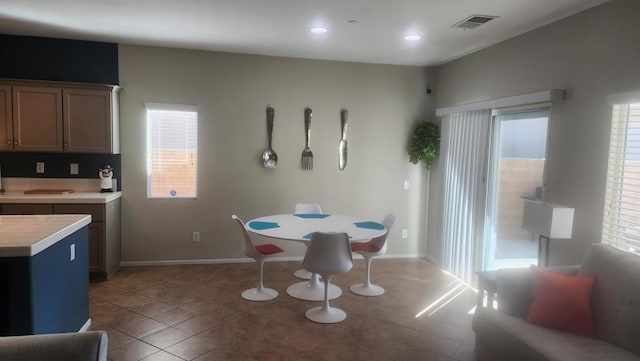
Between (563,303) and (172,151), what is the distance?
14.2 feet

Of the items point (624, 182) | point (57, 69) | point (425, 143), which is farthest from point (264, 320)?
point (57, 69)

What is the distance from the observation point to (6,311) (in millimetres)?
2354

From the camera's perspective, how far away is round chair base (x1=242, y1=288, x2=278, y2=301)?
4064 millimetres

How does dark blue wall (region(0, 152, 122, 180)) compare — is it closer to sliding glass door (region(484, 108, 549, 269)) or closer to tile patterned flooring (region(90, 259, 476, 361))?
tile patterned flooring (region(90, 259, 476, 361))

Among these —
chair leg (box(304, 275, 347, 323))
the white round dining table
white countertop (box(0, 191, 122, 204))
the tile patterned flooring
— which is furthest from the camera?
white countertop (box(0, 191, 122, 204))

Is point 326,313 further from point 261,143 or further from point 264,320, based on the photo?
point 261,143

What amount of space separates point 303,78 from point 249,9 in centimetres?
192

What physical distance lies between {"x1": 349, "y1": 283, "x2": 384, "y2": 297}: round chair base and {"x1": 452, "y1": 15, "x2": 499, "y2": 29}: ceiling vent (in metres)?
2.71

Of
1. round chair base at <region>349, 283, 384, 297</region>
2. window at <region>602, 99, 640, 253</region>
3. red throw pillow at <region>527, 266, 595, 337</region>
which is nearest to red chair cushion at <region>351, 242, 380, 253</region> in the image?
round chair base at <region>349, 283, 384, 297</region>

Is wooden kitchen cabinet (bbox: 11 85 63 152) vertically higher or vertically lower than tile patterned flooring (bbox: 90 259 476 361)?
higher

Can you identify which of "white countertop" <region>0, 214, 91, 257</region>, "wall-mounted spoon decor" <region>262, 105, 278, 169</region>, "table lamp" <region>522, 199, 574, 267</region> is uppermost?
"wall-mounted spoon decor" <region>262, 105, 278, 169</region>

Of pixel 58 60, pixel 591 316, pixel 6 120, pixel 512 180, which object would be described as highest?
pixel 58 60

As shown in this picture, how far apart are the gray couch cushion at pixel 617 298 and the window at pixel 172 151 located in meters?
4.22

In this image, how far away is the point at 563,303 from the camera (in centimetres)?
255
